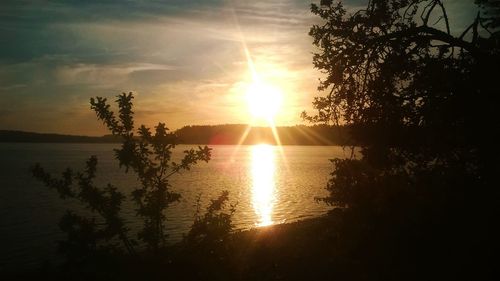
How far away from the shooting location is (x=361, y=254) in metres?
13.2

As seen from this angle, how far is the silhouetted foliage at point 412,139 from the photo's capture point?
12.8 m

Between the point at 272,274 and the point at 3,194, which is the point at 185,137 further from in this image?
the point at 3,194

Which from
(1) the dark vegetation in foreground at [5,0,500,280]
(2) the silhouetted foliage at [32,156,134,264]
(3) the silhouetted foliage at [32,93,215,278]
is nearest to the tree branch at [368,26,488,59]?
(1) the dark vegetation in foreground at [5,0,500,280]

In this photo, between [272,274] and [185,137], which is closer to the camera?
[272,274]

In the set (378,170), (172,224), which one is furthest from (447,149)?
(172,224)

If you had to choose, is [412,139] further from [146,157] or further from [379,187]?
[146,157]

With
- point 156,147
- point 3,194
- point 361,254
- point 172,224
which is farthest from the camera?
point 3,194

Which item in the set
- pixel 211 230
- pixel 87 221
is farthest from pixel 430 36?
pixel 87 221

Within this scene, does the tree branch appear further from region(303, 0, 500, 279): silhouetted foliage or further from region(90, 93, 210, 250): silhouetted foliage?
region(90, 93, 210, 250): silhouetted foliage

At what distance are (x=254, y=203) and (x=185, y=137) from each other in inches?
1212

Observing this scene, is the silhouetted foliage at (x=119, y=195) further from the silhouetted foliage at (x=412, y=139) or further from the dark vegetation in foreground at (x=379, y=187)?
the silhouetted foliage at (x=412, y=139)

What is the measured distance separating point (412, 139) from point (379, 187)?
6.39ft

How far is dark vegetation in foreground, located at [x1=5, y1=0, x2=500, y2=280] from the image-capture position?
11.8 m

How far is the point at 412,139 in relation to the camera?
1465cm
